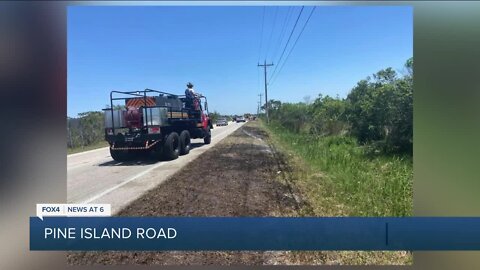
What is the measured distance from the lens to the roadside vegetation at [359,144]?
88.0 inches

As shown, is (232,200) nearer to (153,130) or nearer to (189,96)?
(189,96)

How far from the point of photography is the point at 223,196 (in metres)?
2.41

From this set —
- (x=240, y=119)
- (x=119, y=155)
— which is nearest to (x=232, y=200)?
(x=240, y=119)

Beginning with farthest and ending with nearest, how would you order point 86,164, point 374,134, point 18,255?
1. point 374,134
2. point 86,164
3. point 18,255

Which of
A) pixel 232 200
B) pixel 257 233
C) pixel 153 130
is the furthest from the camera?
pixel 153 130

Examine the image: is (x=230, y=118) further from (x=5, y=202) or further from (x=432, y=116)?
(x=5, y=202)

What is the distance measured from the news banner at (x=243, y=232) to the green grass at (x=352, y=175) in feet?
0.40

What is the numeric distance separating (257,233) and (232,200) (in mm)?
299

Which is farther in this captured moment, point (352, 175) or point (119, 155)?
point (119, 155)

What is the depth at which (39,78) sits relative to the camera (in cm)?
227

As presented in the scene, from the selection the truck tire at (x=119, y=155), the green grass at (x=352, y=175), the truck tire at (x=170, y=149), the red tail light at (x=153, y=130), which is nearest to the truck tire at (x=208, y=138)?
the truck tire at (x=170, y=149)

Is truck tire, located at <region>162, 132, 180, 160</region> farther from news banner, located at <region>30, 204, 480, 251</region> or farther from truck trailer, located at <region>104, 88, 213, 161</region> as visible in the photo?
news banner, located at <region>30, 204, 480, 251</region>

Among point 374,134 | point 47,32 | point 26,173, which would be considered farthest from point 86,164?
point 374,134

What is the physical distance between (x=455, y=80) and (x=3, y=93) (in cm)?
302
